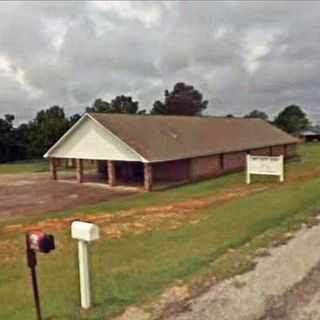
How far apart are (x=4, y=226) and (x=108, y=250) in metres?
7.63

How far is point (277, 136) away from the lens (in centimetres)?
4369

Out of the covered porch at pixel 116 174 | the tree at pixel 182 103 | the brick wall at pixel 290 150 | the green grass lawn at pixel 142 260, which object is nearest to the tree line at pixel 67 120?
the tree at pixel 182 103

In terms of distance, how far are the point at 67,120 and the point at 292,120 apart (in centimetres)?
4703

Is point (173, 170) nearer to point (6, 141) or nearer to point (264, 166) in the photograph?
point (264, 166)

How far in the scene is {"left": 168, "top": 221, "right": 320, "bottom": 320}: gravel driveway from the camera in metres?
5.34

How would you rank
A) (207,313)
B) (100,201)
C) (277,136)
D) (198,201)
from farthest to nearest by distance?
(277,136), (100,201), (198,201), (207,313)

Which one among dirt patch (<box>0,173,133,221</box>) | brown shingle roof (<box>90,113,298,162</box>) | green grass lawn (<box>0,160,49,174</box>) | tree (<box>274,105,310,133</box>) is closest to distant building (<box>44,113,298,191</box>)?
brown shingle roof (<box>90,113,298,162</box>)

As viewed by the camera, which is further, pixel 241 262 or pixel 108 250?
pixel 108 250

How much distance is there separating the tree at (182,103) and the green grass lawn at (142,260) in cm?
7192

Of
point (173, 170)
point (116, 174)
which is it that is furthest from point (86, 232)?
point (116, 174)

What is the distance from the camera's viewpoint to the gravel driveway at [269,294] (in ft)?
17.5

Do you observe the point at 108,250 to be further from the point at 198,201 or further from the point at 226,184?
the point at 226,184

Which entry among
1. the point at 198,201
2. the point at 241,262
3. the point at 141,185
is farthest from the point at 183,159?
the point at 241,262

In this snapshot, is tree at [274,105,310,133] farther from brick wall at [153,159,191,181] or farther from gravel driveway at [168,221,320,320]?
gravel driveway at [168,221,320,320]
